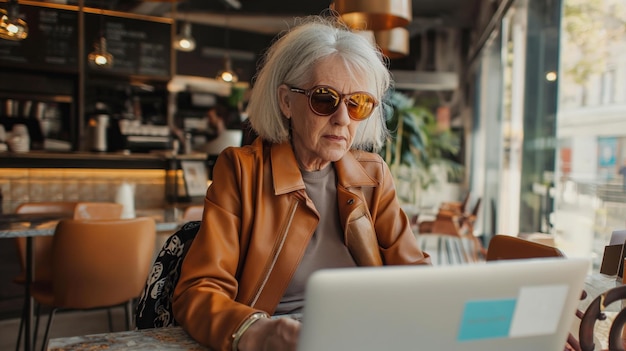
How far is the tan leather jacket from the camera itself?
1.18 m

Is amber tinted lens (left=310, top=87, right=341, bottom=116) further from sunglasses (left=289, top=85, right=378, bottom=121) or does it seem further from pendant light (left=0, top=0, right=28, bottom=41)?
pendant light (left=0, top=0, right=28, bottom=41)

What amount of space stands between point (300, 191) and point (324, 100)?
256 mm

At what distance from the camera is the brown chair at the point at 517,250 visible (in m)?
1.34

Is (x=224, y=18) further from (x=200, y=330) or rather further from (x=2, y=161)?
(x=200, y=330)

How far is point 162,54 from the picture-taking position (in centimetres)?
639

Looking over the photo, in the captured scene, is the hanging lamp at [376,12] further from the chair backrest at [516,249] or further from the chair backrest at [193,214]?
the chair backrest at [516,249]

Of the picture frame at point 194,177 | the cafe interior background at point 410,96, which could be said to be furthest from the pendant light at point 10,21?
the picture frame at point 194,177

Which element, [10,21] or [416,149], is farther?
[416,149]

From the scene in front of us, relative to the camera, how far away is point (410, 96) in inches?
369

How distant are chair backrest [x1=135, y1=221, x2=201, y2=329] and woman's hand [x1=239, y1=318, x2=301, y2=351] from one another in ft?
1.36

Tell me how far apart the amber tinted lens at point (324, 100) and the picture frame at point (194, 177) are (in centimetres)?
338

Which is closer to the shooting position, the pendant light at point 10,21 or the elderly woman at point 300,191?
the elderly woman at point 300,191

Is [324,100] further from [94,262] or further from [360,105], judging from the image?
[94,262]

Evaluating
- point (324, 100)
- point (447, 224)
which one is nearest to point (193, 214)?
point (324, 100)
